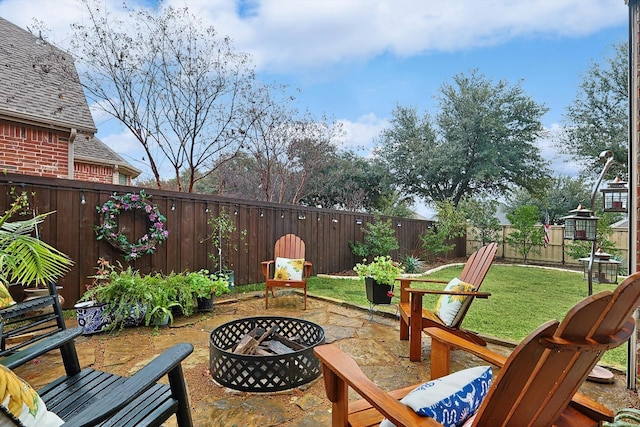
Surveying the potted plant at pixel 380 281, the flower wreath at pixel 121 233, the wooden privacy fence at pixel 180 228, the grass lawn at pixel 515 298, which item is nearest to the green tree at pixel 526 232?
the grass lawn at pixel 515 298

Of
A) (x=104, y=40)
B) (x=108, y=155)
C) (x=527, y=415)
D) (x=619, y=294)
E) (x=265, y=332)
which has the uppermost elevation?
(x=104, y=40)

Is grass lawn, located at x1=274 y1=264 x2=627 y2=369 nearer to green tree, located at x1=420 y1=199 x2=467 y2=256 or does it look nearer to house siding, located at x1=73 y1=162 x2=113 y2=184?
green tree, located at x1=420 y1=199 x2=467 y2=256

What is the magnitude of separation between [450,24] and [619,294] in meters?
6.36

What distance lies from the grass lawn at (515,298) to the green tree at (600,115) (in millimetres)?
4282

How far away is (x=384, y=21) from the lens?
6.07m

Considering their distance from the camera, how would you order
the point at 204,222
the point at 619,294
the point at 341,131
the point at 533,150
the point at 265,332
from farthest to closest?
1. the point at 533,150
2. the point at 341,131
3. the point at 204,222
4. the point at 265,332
5. the point at 619,294

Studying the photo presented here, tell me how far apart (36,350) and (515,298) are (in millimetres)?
5335

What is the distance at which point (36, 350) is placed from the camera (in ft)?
4.50

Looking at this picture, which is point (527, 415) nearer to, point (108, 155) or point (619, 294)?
point (619, 294)

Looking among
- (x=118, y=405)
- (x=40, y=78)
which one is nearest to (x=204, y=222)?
(x=40, y=78)

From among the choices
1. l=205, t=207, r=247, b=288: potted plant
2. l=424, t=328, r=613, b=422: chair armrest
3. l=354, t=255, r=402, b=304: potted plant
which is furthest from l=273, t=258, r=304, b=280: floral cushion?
l=424, t=328, r=613, b=422: chair armrest

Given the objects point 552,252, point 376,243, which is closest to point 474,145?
point 552,252

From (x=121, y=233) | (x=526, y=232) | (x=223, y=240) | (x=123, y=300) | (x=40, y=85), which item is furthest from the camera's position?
(x=526, y=232)

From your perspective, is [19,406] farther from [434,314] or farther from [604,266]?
[604,266]
